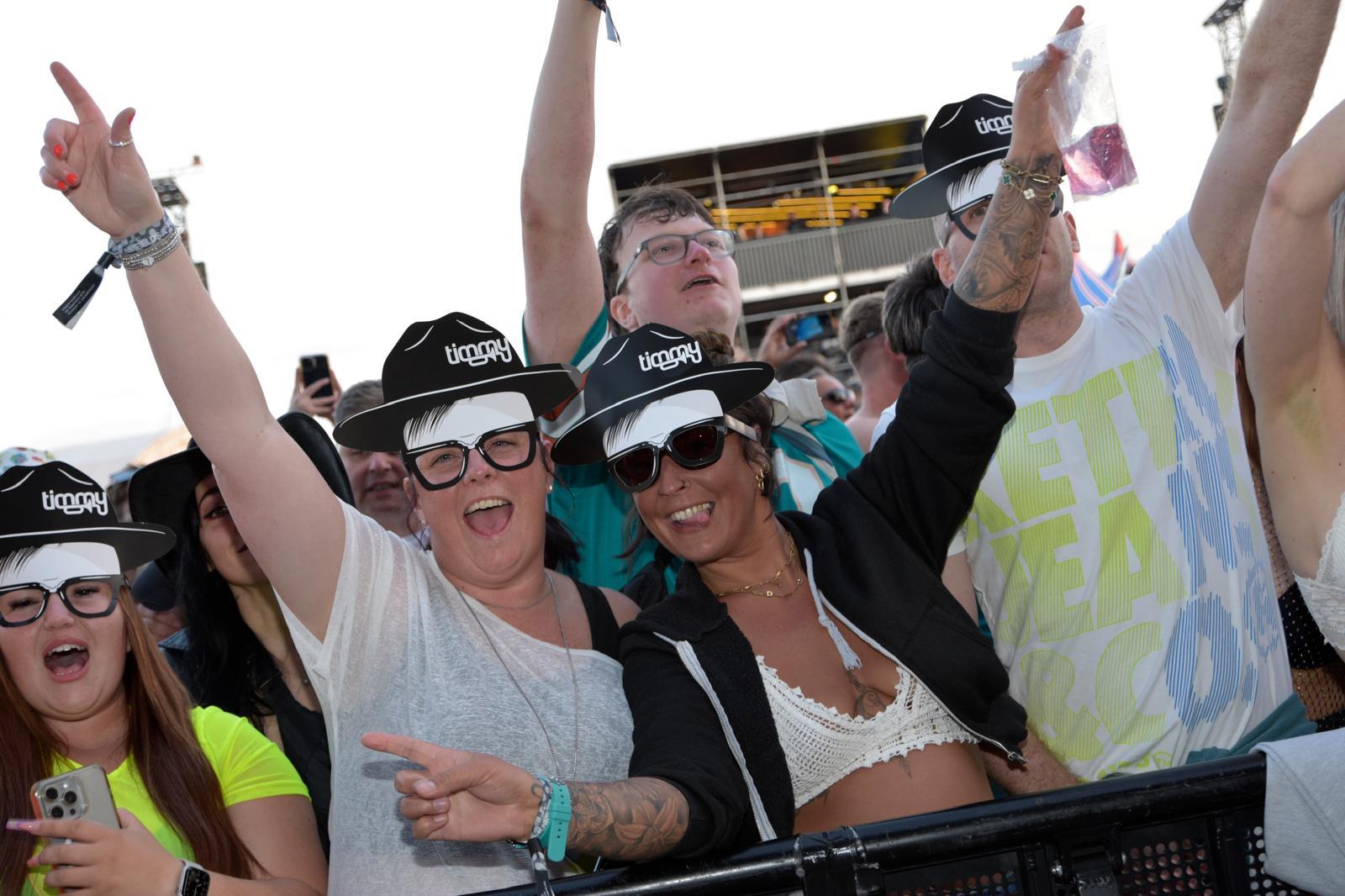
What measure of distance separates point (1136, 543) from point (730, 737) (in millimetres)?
995

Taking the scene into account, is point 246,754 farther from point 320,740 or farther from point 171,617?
point 171,617

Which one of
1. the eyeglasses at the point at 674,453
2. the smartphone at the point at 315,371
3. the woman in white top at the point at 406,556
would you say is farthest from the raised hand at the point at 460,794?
the smartphone at the point at 315,371

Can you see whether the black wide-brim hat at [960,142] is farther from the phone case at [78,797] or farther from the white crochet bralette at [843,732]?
the phone case at [78,797]

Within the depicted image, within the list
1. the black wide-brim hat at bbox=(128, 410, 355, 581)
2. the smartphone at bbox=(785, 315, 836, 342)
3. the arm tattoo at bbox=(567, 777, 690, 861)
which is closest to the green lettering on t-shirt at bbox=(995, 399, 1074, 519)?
the arm tattoo at bbox=(567, 777, 690, 861)

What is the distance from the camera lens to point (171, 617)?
3777 mm

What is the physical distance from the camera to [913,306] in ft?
12.5

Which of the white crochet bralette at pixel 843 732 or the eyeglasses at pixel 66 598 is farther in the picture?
the eyeglasses at pixel 66 598

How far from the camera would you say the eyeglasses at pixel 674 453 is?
2.45 m

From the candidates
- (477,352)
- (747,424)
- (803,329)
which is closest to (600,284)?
(747,424)

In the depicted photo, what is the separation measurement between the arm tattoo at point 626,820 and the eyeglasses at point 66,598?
1425mm

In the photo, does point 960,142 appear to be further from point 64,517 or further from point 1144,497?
point 64,517

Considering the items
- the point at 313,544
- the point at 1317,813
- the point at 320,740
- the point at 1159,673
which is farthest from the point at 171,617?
the point at 1317,813

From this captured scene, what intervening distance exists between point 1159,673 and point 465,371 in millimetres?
1571

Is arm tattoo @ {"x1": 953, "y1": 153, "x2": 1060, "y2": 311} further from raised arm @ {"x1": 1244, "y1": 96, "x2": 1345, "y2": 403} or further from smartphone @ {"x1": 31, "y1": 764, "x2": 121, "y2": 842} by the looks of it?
smartphone @ {"x1": 31, "y1": 764, "x2": 121, "y2": 842}
